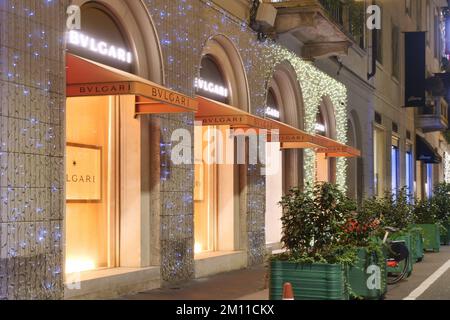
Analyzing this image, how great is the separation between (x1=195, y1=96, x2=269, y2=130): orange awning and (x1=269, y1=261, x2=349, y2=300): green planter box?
4.40m

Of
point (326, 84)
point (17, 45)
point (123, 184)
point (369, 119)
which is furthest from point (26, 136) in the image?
point (369, 119)

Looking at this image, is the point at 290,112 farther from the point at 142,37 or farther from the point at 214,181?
the point at 142,37

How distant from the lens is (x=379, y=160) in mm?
30266

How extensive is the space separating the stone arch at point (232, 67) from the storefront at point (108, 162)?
9.76 feet

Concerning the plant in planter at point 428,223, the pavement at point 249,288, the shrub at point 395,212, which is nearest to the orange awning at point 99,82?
the pavement at point 249,288

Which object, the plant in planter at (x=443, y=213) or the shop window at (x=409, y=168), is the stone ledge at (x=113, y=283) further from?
the shop window at (x=409, y=168)

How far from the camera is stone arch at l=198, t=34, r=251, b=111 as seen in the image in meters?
14.6

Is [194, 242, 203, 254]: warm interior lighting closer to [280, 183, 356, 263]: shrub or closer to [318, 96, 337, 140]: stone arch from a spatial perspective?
[280, 183, 356, 263]: shrub

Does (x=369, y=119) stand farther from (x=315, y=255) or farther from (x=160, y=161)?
(x=315, y=255)

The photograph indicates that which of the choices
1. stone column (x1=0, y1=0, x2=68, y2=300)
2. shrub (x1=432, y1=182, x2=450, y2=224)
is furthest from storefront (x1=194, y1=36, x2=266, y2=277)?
shrub (x1=432, y1=182, x2=450, y2=224)

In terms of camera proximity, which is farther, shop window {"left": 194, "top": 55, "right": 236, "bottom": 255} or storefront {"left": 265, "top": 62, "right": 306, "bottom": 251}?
storefront {"left": 265, "top": 62, "right": 306, "bottom": 251}

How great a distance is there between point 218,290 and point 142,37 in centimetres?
409

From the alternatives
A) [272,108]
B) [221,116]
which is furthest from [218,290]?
[272,108]

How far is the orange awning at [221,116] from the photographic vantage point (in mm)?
13278
